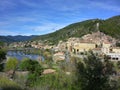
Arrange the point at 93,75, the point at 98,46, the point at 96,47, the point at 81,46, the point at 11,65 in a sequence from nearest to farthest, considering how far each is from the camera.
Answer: the point at 93,75, the point at 11,65, the point at 81,46, the point at 96,47, the point at 98,46

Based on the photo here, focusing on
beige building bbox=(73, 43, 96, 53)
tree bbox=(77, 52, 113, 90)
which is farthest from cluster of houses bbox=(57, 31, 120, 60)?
tree bbox=(77, 52, 113, 90)

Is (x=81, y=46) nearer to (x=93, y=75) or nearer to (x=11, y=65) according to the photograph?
(x=11, y=65)

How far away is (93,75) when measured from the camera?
41.0ft

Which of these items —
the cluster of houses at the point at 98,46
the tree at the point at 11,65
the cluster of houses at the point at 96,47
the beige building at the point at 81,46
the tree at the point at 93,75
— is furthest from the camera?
the beige building at the point at 81,46

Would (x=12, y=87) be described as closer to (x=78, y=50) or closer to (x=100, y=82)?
(x=100, y=82)

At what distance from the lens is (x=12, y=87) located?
29.9 ft

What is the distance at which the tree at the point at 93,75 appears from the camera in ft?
40.7

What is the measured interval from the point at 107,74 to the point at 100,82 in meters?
0.67

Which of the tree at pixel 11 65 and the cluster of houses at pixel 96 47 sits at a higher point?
the cluster of houses at pixel 96 47

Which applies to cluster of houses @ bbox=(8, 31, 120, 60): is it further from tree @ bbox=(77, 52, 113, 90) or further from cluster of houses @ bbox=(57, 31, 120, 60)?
tree @ bbox=(77, 52, 113, 90)

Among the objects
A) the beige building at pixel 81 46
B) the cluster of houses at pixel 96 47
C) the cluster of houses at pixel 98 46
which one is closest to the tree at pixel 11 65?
the cluster of houses at pixel 98 46

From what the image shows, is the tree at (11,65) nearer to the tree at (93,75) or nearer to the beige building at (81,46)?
the tree at (93,75)

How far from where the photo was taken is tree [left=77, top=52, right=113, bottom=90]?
40.7ft

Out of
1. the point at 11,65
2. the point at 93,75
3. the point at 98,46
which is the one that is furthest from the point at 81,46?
the point at 93,75
